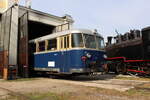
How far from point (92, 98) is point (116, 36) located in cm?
1127

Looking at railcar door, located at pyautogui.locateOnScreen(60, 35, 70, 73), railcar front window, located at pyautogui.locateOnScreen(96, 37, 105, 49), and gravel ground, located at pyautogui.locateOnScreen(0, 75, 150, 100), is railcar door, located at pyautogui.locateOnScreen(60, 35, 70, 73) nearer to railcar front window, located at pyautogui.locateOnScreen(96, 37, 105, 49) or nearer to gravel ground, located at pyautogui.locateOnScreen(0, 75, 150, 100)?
gravel ground, located at pyautogui.locateOnScreen(0, 75, 150, 100)

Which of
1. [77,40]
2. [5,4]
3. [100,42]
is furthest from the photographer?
[5,4]

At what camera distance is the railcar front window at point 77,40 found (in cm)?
1081

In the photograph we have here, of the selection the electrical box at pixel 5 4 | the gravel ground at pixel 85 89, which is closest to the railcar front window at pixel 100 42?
the gravel ground at pixel 85 89

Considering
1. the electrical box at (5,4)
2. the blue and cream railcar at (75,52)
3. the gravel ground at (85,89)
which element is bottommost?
the gravel ground at (85,89)

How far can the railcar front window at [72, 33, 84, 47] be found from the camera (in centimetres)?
1081

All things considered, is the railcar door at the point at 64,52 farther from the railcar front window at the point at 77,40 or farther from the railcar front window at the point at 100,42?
the railcar front window at the point at 100,42

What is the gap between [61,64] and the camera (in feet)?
37.9

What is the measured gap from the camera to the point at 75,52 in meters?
10.7

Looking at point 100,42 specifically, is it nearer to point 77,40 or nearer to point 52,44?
point 77,40

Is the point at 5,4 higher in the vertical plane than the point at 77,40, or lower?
higher

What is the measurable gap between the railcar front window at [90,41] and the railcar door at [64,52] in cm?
100

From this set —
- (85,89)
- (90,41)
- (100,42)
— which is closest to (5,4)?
(90,41)

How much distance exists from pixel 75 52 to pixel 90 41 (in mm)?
1290
